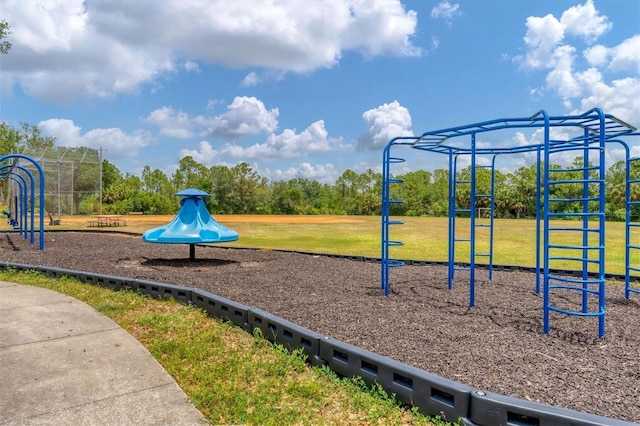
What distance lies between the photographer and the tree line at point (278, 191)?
3403 centimetres

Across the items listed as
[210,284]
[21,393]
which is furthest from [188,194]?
[21,393]

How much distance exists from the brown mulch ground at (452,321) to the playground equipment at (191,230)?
0.52m

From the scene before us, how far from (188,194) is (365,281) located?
447 centimetres

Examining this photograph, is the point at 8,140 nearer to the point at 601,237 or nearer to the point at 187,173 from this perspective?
the point at 187,173

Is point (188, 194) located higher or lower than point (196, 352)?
higher

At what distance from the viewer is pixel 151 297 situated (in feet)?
19.5

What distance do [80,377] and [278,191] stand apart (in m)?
49.0

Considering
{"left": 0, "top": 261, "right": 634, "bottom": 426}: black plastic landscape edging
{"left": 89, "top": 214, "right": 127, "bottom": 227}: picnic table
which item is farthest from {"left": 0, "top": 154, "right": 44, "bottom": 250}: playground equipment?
{"left": 0, "top": 261, "right": 634, "bottom": 426}: black plastic landscape edging

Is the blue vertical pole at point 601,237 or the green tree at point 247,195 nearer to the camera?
the blue vertical pole at point 601,237

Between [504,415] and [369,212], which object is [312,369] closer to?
[504,415]

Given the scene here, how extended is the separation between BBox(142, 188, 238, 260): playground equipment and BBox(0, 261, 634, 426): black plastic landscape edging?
4.26 m

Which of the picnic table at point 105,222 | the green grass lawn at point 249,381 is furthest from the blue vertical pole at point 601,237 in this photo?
the picnic table at point 105,222

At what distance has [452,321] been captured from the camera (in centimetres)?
467

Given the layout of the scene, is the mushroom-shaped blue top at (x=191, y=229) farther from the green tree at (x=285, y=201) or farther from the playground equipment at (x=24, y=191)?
the green tree at (x=285, y=201)
